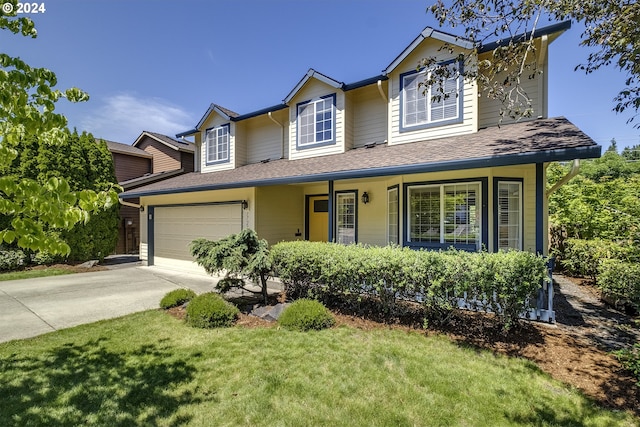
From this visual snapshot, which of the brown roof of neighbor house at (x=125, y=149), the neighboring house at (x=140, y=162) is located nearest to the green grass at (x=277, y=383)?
the neighboring house at (x=140, y=162)

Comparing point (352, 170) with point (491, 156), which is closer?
point (491, 156)

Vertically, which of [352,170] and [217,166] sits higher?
[217,166]

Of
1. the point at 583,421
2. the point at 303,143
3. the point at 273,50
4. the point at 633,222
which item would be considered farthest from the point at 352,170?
the point at 273,50

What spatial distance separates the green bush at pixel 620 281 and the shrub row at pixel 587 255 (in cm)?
76

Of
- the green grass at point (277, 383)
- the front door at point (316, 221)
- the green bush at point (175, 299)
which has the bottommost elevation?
the green grass at point (277, 383)

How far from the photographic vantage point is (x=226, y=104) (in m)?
14.4

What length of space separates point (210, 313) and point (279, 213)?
5260 millimetres

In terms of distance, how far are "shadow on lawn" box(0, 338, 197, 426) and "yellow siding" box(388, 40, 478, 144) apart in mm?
7660

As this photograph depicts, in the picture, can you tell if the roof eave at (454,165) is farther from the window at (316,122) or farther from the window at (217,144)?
the window at (217,144)

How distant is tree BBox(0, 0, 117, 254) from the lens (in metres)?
2.43

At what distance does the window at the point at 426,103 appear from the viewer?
8227 mm

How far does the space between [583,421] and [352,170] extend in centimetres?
576

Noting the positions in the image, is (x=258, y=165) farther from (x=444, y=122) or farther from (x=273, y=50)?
(x=444, y=122)

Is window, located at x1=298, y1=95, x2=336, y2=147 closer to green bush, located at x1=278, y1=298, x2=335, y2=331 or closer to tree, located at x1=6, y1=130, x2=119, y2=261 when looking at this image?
green bush, located at x1=278, y1=298, x2=335, y2=331
